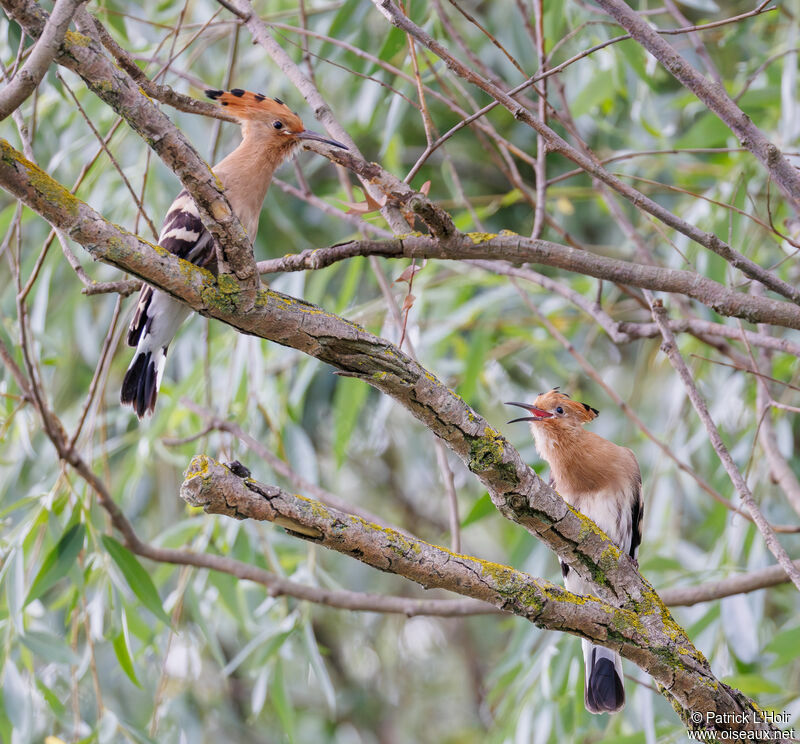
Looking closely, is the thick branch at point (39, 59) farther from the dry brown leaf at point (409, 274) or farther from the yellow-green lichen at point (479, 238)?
the yellow-green lichen at point (479, 238)

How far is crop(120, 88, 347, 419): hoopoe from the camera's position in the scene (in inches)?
105

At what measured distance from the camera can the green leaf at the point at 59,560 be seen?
8.74ft

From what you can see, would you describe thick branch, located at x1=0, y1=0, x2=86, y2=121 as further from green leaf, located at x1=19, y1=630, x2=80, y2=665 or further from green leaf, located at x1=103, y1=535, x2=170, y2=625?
green leaf, located at x1=19, y1=630, x2=80, y2=665

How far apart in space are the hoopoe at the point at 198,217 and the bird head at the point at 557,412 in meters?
1.10

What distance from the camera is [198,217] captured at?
2.64 m

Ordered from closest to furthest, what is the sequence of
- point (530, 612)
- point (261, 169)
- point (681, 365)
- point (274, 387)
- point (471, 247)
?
point (530, 612) → point (471, 247) → point (681, 365) → point (261, 169) → point (274, 387)

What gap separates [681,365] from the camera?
2.08 m

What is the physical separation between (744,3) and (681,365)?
4.18 meters

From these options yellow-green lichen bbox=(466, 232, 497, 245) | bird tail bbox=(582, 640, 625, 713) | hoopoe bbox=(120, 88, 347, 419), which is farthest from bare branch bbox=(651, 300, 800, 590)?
hoopoe bbox=(120, 88, 347, 419)

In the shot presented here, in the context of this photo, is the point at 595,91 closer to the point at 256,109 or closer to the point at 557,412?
the point at 557,412

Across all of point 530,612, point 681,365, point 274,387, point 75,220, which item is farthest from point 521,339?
point 75,220

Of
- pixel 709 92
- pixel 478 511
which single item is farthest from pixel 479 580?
pixel 478 511

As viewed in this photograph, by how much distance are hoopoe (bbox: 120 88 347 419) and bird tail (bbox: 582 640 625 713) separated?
153 cm

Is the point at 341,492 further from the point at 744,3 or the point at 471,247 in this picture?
the point at 471,247
